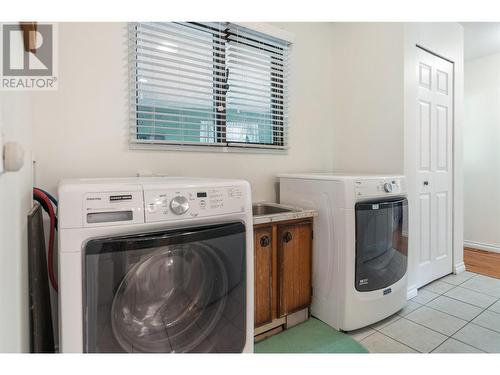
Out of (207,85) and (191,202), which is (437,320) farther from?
(207,85)

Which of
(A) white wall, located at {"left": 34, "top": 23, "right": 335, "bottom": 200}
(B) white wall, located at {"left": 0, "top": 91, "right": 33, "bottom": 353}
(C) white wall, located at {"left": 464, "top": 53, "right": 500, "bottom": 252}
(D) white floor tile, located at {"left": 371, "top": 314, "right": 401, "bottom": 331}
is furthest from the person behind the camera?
(C) white wall, located at {"left": 464, "top": 53, "right": 500, "bottom": 252}

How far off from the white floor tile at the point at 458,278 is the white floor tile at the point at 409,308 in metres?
0.70

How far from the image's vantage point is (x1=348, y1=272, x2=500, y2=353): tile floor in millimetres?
1662

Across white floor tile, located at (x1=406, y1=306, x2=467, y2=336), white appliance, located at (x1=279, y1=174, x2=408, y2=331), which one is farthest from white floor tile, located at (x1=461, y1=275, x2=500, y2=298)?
white appliance, located at (x1=279, y1=174, x2=408, y2=331)

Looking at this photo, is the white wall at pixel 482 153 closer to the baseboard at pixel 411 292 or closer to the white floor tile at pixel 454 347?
the baseboard at pixel 411 292

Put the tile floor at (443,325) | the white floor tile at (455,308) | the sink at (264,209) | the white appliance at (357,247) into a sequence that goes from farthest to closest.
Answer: the sink at (264,209), the white floor tile at (455,308), the white appliance at (357,247), the tile floor at (443,325)

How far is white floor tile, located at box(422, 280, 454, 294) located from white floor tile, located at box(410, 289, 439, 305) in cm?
7

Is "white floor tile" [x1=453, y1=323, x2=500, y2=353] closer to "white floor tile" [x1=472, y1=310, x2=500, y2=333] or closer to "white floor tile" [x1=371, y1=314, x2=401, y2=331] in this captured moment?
"white floor tile" [x1=472, y1=310, x2=500, y2=333]

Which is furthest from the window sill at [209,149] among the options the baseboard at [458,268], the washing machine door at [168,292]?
the baseboard at [458,268]

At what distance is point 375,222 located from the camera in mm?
1847

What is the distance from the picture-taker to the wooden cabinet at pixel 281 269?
1689 mm

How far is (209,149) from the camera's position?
6.86 feet

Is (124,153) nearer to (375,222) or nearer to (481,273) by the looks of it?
(375,222)
